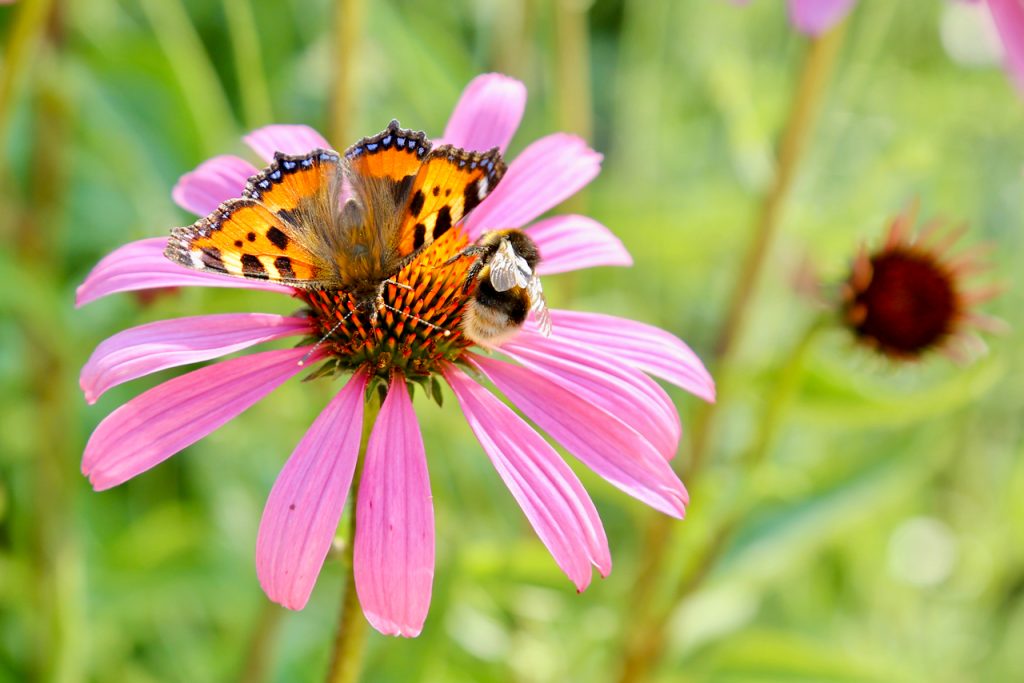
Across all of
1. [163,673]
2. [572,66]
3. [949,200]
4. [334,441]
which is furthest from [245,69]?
[949,200]

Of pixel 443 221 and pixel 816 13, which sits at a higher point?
pixel 816 13

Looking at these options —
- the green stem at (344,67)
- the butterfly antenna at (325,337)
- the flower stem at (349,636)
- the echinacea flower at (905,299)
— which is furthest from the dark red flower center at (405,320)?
the echinacea flower at (905,299)

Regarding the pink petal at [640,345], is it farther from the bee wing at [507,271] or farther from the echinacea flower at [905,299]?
the echinacea flower at [905,299]

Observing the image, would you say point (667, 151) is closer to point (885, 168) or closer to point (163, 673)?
point (885, 168)

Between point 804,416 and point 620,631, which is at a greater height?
point 804,416

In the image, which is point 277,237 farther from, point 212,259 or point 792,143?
point 792,143

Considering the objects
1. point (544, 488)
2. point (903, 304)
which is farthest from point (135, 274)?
point (903, 304)
